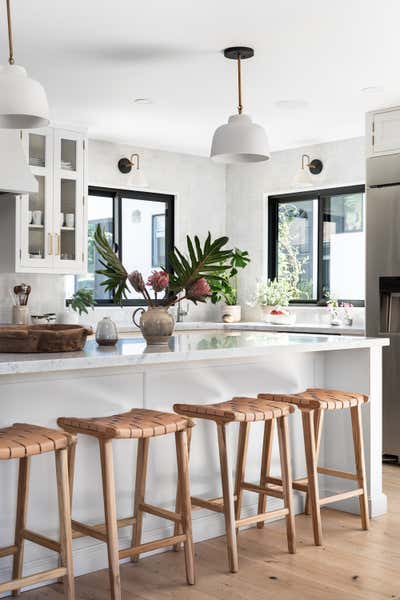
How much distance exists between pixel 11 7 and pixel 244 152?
130 cm

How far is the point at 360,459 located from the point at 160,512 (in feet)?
3.80

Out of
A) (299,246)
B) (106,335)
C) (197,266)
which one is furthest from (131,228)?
(106,335)

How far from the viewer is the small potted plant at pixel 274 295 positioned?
6.98m

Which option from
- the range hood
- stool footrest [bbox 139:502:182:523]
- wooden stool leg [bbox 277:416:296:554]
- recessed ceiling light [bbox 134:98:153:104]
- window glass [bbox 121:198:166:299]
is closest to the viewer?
stool footrest [bbox 139:502:182:523]

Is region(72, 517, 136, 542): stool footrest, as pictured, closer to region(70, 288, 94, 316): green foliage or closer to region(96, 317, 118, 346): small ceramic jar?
region(96, 317, 118, 346): small ceramic jar

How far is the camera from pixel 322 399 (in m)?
3.60

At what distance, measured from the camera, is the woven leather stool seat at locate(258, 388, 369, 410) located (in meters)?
3.54

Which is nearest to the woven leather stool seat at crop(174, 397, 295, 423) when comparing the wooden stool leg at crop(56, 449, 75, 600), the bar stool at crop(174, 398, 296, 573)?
the bar stool at crop(174, 398, 296, 573)

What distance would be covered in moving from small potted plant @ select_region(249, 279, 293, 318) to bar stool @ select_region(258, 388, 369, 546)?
301cm

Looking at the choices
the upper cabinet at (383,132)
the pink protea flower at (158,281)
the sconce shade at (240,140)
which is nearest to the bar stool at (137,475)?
the pink protea flower at (158,281)

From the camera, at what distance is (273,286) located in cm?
708

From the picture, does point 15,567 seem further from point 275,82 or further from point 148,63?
point 275,82

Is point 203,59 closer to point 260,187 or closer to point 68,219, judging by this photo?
point 68,219

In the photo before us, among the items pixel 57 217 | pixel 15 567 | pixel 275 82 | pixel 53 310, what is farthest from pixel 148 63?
pixel 15 567
